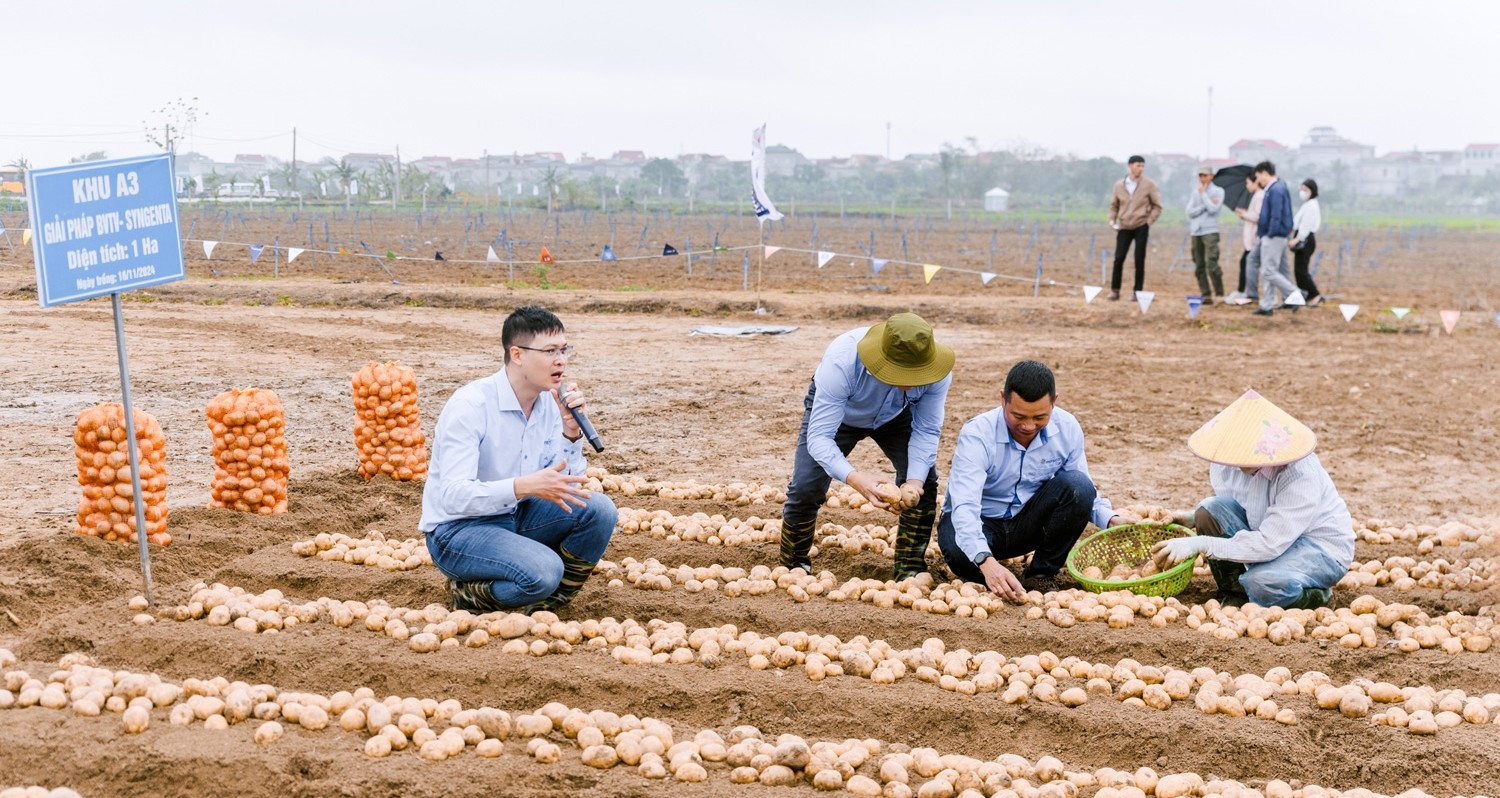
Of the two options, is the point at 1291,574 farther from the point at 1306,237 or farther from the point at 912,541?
the point at 1306,237

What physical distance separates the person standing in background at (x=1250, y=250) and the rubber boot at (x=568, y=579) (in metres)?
10.6

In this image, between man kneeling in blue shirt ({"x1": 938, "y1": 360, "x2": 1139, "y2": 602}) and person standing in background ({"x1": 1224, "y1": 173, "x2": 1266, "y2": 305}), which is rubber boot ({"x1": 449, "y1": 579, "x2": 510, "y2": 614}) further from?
person standing in background ({"x1": 1224, "y1": 173, "x2": 1266, "y2": 305})

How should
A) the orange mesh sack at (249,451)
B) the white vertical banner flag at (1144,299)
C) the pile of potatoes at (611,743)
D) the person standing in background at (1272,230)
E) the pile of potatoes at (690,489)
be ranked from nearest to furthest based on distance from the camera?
the pile of potatoes at (611,743), the orange mesh sack at (249,451), the pile of potatoes at (690,489), the person standing in background at (1272,230), the white vertical banner flag at (1144,299)

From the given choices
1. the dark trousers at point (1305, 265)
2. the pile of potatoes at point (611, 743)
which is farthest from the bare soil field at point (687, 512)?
the dark trousers at point (1305, 265)

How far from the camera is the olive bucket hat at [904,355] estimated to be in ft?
14.8

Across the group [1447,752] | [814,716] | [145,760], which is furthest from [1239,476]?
[145,760]

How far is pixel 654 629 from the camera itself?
4.31 m

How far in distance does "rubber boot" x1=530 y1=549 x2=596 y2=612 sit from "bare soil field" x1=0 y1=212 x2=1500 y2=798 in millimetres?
113

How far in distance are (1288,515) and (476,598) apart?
2.83m

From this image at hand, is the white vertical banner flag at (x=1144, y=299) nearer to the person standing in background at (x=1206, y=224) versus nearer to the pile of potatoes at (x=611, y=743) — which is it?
the person standing in background at (x=1206, y=224)

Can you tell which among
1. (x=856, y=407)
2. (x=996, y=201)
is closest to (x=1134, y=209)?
(x=856, y=407)

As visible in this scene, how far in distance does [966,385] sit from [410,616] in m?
6.11

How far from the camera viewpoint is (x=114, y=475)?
16.4ft

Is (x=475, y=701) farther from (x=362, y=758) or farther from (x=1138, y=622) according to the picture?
(x=1138, y=622)
